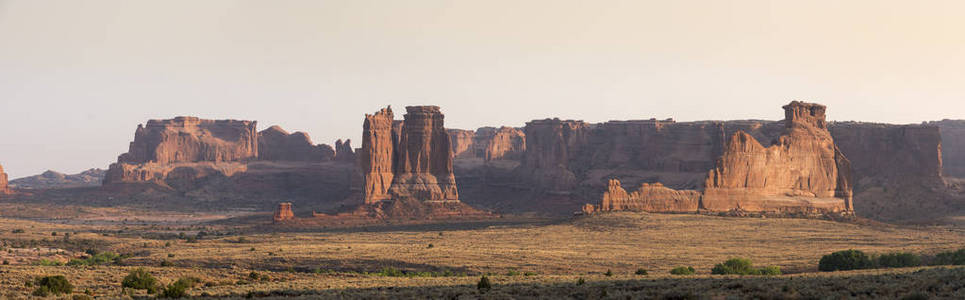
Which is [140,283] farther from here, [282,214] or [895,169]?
[895,169]

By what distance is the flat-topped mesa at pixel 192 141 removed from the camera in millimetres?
171125

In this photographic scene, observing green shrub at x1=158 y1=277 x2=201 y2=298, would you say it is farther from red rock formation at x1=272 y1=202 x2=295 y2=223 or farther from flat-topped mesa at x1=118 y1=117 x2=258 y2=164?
flat-topped mesa at x1=118 y1=117 x2=258 y2=164

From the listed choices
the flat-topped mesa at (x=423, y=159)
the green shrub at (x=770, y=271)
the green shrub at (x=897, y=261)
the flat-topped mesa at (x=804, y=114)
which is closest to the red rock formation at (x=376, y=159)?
the flat-topped mesa at (x=423, y=159)

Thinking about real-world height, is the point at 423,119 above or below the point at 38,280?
above

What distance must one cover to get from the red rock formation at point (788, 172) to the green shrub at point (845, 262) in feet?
122

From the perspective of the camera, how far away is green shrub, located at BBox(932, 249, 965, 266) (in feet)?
173

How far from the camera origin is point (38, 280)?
41000 mm

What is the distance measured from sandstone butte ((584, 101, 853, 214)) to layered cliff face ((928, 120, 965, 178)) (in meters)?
67.7

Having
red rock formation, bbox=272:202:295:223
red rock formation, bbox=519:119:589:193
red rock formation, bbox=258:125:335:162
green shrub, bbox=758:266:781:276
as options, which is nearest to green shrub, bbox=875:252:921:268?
green shrub, bbox=758:266:781:276

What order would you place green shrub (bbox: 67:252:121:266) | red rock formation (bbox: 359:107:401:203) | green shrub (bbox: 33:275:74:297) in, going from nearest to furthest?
green shrub (bbox: 33:275:74:297) < green shrub (bbox: 67:252:121:266) < red rock formation (bbox: 359:107:401:203)

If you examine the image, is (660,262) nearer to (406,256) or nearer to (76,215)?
(406,256)

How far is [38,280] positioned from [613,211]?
5871cm

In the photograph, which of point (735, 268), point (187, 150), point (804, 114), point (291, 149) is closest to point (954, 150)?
point (804, 114)

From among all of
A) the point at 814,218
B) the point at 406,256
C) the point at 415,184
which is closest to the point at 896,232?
the point at 814,218
